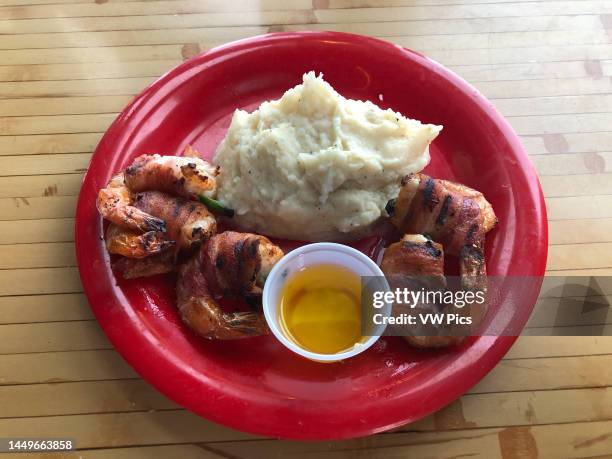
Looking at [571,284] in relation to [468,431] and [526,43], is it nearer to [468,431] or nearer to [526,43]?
[468,431]

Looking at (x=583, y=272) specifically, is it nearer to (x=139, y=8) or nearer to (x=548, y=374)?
(x=548, y=374)

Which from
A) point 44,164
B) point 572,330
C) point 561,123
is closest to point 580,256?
point 572,330

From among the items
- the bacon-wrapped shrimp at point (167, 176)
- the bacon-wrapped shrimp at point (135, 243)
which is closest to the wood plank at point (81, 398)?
the bacon-wrapped shrimp at point (135, 243)

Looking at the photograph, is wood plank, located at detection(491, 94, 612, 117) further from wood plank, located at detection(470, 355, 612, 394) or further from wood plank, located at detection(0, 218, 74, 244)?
wood plank, located at detection(0, 218, 74, 244)

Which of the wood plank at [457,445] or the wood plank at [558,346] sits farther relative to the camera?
the wood plank at [558,346]

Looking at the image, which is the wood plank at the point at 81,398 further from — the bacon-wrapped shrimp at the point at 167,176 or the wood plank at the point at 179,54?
the wood plank at the point at 179,54

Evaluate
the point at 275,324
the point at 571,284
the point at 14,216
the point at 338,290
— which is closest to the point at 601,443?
the point at 571,284

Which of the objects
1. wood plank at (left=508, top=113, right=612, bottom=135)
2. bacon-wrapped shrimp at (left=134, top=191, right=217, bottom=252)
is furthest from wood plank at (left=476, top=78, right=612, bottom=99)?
bacon-wrapped shrimp at (left=134, top=191, right=217, bottom=252)
